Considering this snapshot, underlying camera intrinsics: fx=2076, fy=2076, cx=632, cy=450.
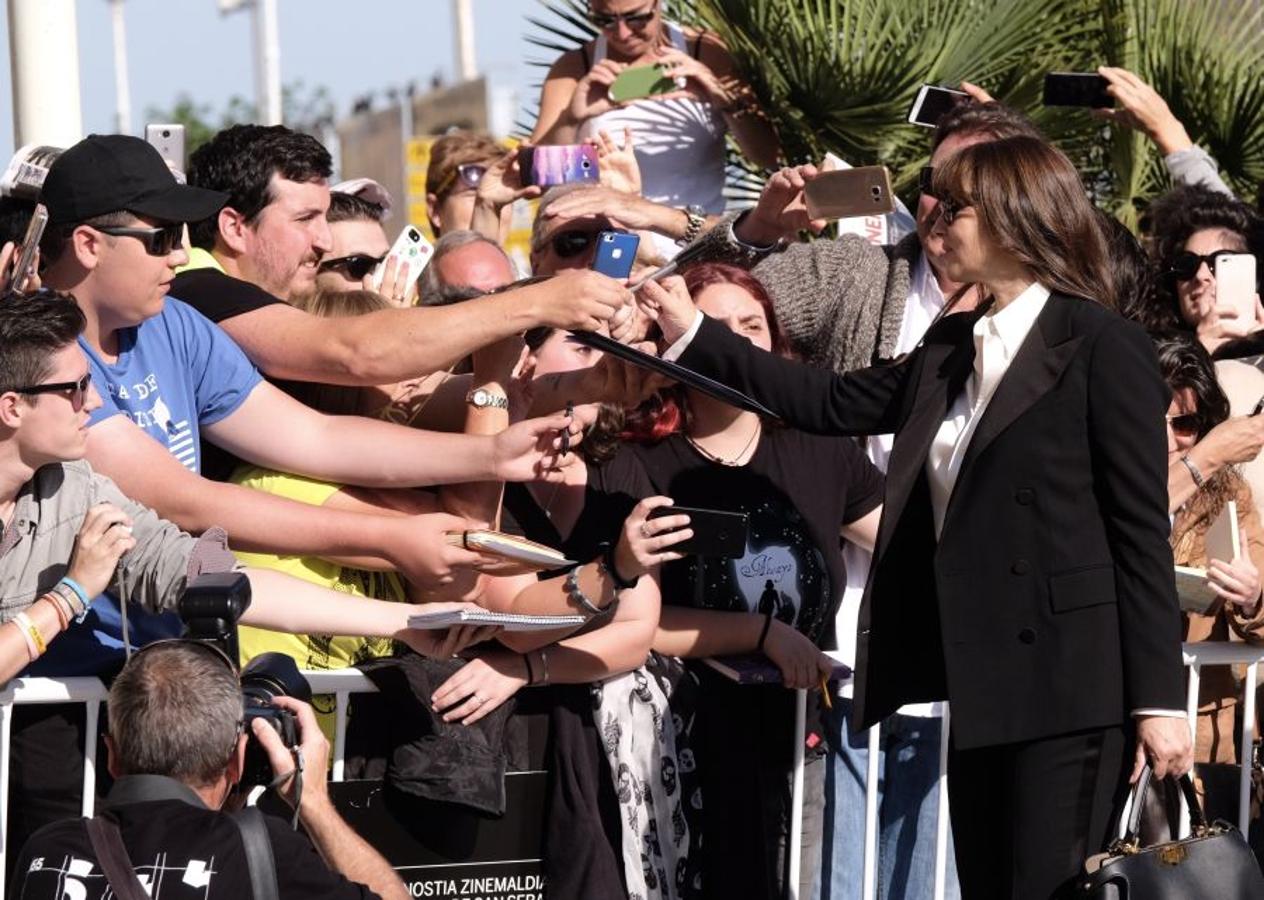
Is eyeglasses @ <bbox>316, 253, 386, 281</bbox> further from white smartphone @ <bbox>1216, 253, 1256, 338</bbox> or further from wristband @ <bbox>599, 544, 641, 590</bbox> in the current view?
white smartphone @ <bbox>1216, 253, 1256, 338</bbox>

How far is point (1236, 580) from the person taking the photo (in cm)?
490

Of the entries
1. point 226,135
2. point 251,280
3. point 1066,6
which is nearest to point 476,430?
point 251,280

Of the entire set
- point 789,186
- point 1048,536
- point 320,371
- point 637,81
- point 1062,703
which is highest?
point 637,81

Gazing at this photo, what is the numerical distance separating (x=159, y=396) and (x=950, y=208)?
1646mm

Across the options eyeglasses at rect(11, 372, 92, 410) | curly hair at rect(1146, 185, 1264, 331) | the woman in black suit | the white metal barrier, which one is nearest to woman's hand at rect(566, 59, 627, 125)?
curly hair at rect(1146, 185, 1264, 331)

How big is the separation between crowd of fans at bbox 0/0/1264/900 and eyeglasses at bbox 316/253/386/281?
11mm

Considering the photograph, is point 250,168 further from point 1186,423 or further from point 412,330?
point 1186,423

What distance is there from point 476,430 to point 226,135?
3.75 feet

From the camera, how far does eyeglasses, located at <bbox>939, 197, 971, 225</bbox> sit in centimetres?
398

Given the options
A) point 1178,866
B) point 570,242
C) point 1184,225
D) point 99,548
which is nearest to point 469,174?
point 570,242

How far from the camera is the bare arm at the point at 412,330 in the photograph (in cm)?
429

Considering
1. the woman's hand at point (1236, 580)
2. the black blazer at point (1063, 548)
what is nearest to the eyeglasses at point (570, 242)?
the woman's hand at point (1236, 580)

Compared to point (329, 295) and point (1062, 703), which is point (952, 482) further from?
point (329, 295)

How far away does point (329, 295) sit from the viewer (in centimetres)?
483
